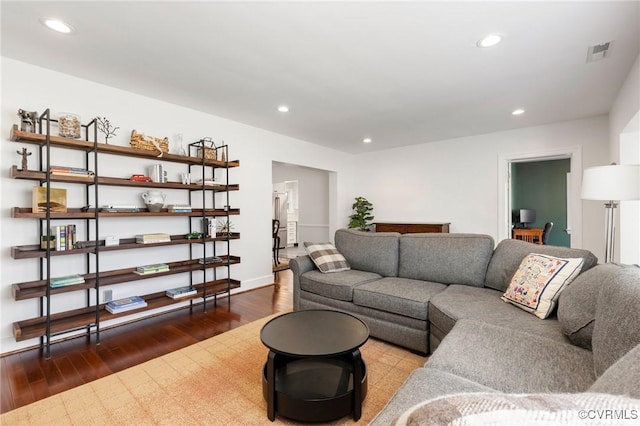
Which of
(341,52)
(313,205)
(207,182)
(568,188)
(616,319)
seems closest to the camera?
(616,319)

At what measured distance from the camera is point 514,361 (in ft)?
4.46

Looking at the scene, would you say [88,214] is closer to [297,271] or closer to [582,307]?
[297,271]

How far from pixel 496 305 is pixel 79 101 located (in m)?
4.05

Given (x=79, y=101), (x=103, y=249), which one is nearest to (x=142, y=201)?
(x=103, y=249)

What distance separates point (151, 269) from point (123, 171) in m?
1.07

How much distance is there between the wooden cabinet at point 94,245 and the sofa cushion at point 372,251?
59.0 inches

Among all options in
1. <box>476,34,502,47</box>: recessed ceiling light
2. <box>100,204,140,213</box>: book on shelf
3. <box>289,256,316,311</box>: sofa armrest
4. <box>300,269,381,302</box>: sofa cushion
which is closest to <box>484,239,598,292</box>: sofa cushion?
<box>300,269,381,302</box>: sofa cushion

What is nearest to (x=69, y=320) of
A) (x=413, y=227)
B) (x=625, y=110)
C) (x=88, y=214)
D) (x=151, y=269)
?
(x=151, y=269)

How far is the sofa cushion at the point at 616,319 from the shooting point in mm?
1042

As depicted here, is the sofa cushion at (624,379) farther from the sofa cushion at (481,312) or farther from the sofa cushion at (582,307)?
the sofa cushion at (481,312)

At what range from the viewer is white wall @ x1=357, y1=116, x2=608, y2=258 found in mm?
4172

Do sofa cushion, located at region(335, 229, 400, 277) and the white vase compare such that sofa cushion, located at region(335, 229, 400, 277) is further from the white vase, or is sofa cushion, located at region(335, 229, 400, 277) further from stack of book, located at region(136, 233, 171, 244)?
the white vase

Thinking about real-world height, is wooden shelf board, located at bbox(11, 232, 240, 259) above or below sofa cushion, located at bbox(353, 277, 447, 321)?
above

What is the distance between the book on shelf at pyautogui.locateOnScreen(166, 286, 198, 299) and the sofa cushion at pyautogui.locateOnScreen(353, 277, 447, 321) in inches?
74.0
